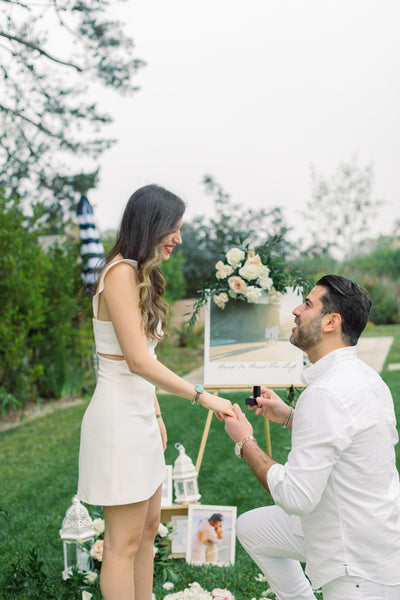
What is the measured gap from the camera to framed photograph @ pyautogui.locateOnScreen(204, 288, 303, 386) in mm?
3361

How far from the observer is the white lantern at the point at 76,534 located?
2471 millimetres

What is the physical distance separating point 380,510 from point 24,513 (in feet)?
9.60

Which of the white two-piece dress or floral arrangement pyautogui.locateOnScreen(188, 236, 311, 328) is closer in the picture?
the white two-piece dress

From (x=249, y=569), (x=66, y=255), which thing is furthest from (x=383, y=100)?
(x=249, y=569)

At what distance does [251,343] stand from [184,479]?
0.97 m

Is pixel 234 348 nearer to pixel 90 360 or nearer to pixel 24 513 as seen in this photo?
pixel 24 513

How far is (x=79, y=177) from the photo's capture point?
32.1 feet

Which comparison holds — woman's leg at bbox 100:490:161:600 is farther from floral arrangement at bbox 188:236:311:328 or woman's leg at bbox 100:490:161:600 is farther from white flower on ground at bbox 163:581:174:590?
floral arrangement at bbox 188:236:311:328

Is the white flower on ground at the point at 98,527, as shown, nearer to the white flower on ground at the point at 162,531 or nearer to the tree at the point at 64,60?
the white flower on ground at the point at 162,531

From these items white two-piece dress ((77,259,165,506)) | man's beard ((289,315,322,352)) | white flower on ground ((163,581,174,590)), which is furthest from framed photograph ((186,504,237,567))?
man's beard ((289,315,322,352))

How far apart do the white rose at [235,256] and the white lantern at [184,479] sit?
44.6 inches

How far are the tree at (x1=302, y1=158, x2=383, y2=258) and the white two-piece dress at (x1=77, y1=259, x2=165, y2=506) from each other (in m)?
14.0

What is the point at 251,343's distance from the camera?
3406 mm

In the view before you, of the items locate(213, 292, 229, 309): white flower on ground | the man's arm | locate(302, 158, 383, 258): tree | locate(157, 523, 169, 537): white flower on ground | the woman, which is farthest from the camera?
locate(302, 158, 383, 258): tree
